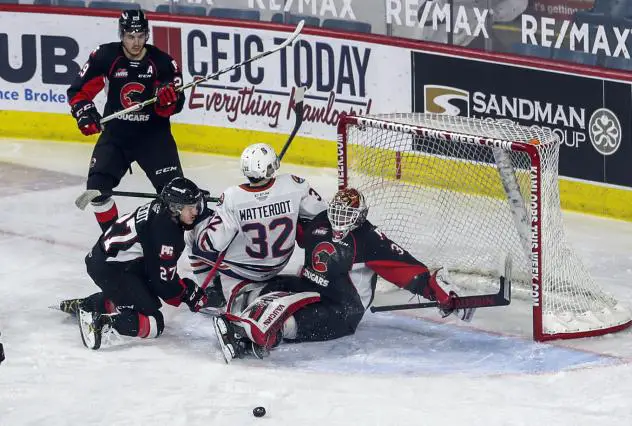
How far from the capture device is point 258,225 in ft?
20.4

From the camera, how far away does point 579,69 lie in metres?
8.01

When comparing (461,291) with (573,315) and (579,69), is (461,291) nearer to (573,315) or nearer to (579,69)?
(573,315)

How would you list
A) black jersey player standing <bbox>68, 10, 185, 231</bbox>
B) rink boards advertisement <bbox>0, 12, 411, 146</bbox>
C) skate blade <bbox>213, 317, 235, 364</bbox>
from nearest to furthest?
1. skate blade <bbox>213, 317, 235, 364</bbox>
2. black jersey player standing <bbox>68, 10, 185, 231</bbox>
3. rink boards advertisement <bbox>0, 12, 411, 146</bbox>

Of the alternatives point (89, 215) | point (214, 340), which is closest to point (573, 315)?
point (214, 340)

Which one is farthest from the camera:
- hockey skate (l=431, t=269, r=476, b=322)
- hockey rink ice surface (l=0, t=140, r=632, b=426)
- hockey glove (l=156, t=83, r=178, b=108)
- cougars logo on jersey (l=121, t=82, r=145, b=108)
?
cougars logo on jersey (l=121, t=82, r=145, b=108)

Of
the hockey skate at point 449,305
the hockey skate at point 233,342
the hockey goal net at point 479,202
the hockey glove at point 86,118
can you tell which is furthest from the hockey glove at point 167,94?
the hockey skate at point 449,305

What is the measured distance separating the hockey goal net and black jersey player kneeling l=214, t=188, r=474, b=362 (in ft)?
1.53

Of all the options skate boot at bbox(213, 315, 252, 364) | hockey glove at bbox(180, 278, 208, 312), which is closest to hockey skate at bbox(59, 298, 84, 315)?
hockey glove at bbox(180, 278, 208, 312)

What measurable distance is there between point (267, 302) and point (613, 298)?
159 centimetres

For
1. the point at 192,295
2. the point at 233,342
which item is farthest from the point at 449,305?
the point at 192,295

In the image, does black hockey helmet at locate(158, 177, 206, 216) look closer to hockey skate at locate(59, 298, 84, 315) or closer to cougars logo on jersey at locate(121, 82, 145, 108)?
hockey skate at locate(59, 298, 84, 315)

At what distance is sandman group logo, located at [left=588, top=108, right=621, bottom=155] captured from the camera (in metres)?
7.97

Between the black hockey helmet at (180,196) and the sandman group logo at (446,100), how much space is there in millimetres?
2869

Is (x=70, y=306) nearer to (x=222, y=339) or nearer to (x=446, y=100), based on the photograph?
(x=222, y=339)
